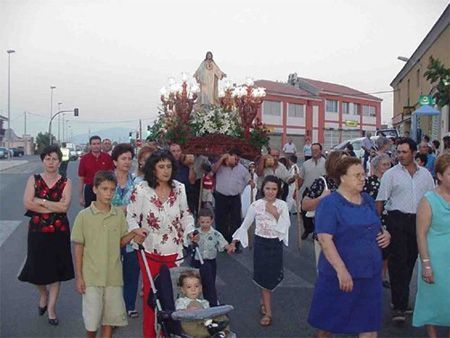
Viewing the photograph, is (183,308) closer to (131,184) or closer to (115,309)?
(115,309)

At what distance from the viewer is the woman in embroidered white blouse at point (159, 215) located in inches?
208

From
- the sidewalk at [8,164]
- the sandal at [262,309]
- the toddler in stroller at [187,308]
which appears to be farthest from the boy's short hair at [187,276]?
the sidewalk at [8,164]

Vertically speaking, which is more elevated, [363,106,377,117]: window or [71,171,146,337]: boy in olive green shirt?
[363,106,377,117]: window

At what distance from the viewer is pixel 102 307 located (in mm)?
5199

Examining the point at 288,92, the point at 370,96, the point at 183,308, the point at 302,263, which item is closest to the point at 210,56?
the point at 302,263

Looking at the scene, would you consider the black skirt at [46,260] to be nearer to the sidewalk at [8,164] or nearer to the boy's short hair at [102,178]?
the boy's short hair at [102,178]

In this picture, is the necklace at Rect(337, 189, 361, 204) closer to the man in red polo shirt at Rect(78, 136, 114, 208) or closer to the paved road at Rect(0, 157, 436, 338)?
the paved road at Rect(0, 157, 436, 338)

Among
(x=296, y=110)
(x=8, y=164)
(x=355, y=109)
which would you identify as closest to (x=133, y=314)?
(x=8, y=164)

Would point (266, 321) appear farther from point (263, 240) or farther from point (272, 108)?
point (272, 108)

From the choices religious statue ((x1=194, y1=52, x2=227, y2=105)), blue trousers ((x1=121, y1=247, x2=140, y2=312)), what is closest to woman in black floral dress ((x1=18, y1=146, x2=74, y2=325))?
blue trousers ((x1=121, y1=247, x2=140, y2=312))

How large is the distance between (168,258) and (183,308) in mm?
626

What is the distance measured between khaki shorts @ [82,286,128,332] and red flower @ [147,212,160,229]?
630mm

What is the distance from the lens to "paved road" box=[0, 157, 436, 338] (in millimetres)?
5902

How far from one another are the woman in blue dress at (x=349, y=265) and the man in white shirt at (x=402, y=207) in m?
1.74
